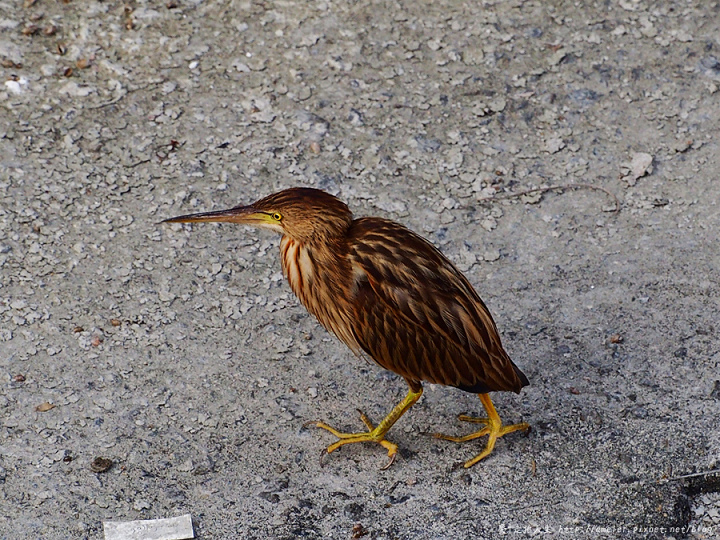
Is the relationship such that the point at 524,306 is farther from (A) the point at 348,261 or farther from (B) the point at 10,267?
(B) the point at 10,267

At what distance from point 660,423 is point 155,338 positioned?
2.47 m

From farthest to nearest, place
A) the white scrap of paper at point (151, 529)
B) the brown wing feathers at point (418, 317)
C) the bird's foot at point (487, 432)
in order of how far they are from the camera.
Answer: the bird's foot at point (487, 432) < the brown wing feathers at point (418, 317) < the white scrap of paper at point (151, 529)

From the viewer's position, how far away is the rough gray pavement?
3.85 metres

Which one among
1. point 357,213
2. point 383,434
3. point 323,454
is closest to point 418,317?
point 383,434

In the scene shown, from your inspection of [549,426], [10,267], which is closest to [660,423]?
Answer: [549,426]

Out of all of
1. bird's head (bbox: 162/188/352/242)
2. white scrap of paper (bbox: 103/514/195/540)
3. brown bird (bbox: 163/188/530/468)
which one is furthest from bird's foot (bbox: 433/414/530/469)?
white scrap of paper (bbox: 103/514/195/540)

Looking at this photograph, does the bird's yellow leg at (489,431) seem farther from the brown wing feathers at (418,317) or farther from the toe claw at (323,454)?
the toe claw at (323,454)

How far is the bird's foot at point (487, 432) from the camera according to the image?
4.00m

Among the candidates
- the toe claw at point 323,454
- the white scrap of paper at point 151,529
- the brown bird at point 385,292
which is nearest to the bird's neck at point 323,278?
the brown bird at point 385,292

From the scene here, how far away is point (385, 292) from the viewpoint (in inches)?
147

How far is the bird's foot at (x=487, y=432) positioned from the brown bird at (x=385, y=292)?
0.23m

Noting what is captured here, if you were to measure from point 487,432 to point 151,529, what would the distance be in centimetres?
153

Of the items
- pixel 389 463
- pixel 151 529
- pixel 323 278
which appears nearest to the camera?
pixel 151 529

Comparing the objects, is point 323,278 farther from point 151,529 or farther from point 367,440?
point 151,529
